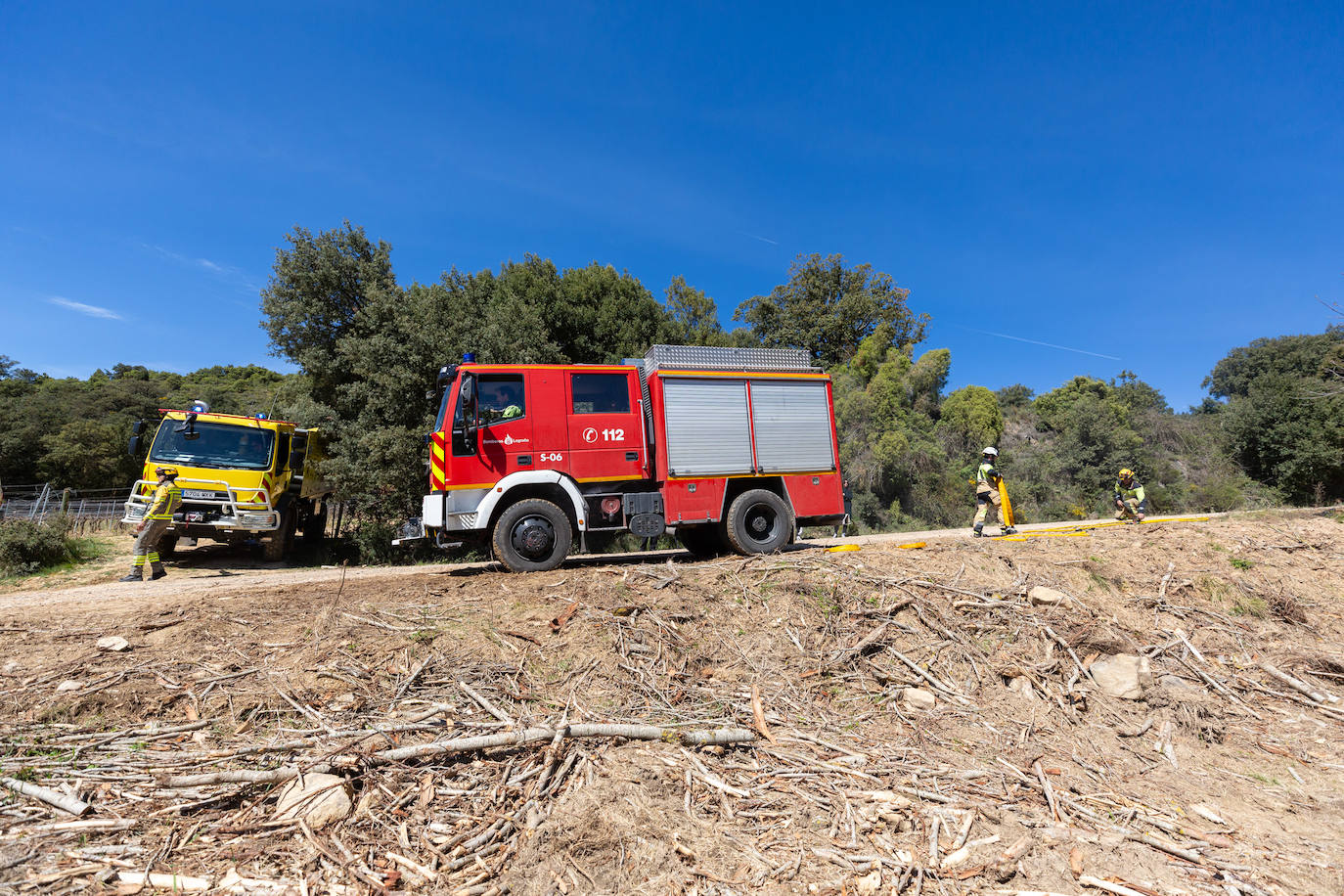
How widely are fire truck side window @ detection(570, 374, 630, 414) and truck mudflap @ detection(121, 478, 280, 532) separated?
28.4 ft

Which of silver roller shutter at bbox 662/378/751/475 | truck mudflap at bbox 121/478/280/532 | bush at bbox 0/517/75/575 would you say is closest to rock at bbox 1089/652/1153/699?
silver roller shutter at bbox 662/378/751/475

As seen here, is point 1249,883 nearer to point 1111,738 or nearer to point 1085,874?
point 1085,874

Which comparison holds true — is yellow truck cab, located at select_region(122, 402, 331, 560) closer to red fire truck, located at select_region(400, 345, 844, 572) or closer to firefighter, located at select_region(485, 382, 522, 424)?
red fire truck, located at select_region(400, 345, 844, 572)

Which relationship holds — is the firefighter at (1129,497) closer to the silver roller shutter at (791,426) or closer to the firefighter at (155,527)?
the silver roller shutter at (791,426)

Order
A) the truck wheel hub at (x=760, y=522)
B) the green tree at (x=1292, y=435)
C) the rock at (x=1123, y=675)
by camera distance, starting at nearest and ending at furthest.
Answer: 1. the rock at (x=1123, y=675)
2. the truck wheel hub at (x=760, y=522)
3. the green tree at (x=1292, y=435)

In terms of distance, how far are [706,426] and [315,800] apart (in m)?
6.64

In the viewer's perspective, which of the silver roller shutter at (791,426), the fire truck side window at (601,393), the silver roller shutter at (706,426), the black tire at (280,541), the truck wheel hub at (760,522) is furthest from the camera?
the black tire at (280,541)

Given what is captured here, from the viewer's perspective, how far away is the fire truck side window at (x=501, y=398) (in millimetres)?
8281

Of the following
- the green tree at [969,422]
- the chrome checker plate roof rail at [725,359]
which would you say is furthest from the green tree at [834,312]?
the chrome checker plate roof rail at [725,359]

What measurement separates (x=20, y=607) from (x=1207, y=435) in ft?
141

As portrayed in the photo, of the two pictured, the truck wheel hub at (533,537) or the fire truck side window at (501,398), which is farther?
the fire truck side window at (501,398)

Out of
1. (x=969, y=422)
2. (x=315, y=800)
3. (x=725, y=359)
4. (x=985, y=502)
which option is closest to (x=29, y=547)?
(x=315, y=800)

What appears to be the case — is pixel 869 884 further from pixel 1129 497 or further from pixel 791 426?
pixel 1129 497

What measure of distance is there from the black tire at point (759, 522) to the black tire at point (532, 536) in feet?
7.99
